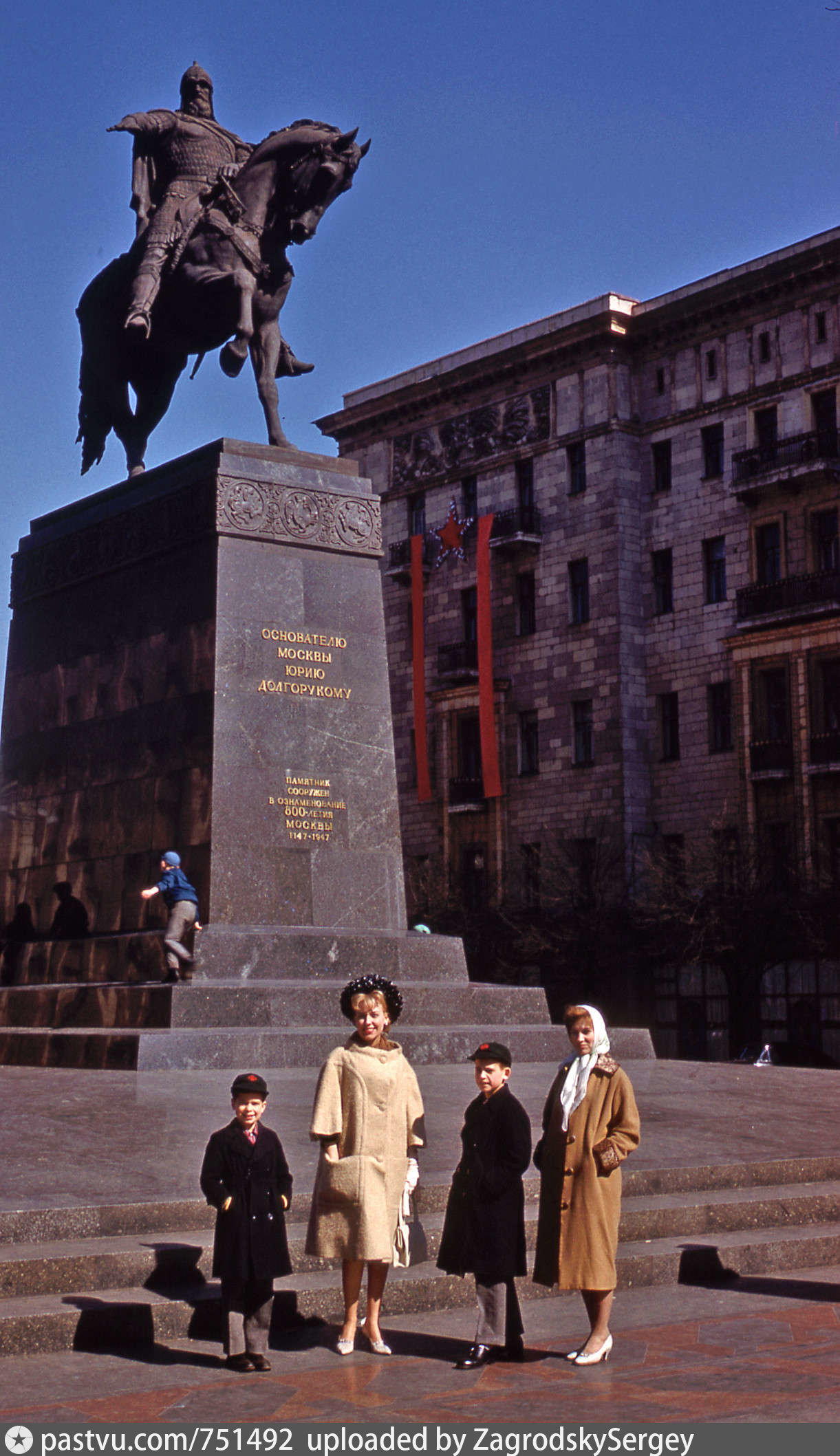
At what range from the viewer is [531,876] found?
5262 centimetres

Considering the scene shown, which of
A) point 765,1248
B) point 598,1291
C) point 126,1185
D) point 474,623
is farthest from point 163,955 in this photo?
point 474,623

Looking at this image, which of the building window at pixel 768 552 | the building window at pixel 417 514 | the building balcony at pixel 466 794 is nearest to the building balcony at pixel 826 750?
the building window at pixel 768 552

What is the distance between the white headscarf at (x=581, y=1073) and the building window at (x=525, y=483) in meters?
48.8

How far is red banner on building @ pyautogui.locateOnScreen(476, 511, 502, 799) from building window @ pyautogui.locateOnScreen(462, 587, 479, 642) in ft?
4.38

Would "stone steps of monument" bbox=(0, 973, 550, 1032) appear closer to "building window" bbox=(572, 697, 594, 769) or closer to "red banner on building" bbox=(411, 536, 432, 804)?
"building window" bbox=(572, 697, 594, 769)

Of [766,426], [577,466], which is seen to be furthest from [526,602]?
[766,426]

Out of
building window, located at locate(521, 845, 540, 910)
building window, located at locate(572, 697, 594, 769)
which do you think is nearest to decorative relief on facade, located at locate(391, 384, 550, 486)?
building window, located at locate(572, 697, 594, 769)

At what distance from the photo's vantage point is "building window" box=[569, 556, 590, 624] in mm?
53906

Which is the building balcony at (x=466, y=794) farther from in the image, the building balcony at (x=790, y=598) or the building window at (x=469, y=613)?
the building balcony at (x=790, y=598)

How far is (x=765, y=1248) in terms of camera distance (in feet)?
33.0

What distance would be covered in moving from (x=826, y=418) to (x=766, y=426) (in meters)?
2.08

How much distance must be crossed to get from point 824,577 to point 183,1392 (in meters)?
42.5

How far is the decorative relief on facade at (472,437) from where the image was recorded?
5616cm

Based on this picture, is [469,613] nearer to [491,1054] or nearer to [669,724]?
[669,724]
